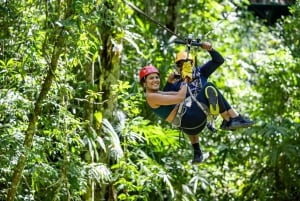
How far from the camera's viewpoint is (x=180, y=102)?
3.76 metres

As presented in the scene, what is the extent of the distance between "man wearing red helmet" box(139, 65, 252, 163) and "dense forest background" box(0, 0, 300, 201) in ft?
1.22

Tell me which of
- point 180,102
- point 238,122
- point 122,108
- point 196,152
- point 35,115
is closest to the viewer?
point 180,102

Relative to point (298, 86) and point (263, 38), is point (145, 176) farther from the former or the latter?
point (263, 38)

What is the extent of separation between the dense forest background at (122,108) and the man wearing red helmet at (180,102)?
0.37 metres

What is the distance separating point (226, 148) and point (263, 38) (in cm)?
259

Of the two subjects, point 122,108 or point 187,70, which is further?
point 122,108

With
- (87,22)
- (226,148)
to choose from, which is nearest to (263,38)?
(226,148)

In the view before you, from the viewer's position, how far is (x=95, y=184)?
5195 millimetres

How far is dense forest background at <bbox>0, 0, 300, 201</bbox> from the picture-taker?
4.17m

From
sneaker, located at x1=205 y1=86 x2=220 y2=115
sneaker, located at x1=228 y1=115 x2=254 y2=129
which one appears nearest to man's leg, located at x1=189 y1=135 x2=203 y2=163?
sneaker, located at x1=228 y1=115 x2=254 y2=129

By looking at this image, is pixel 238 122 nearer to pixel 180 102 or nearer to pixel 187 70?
pixel 180 102

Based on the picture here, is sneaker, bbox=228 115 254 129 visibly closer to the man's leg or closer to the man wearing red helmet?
the man wearing red helmet

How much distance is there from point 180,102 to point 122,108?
6.24ft

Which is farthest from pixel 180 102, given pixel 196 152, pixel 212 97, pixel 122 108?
pixel 122 108
